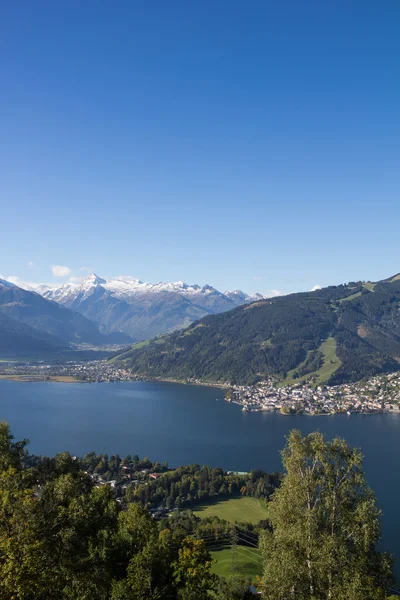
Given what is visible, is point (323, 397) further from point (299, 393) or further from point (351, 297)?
point (351, 297)

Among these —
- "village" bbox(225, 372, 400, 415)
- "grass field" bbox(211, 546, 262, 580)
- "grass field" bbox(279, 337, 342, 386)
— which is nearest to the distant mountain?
"grass field" bbox(279, 337, 342, 386)

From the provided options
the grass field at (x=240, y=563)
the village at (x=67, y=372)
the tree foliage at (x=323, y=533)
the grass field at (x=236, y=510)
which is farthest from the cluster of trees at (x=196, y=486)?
the village at (x=67, y=372)

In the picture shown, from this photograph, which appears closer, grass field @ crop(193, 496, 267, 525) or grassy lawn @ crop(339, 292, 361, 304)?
grass field @ crop(193, 496, 267, 525)

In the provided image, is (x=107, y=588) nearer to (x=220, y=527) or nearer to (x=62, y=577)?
(x=62, y=577)

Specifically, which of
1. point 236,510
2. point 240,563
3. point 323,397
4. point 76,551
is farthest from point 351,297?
point 76,551

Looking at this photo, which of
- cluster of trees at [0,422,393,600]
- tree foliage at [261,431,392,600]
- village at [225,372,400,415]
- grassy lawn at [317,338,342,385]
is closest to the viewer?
cluster of trees at [0,422,393,600]

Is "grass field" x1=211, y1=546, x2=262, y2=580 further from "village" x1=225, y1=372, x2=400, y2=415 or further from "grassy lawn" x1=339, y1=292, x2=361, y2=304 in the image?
"grassy lawn" x1=339, y1=292, x2=361, y2=304

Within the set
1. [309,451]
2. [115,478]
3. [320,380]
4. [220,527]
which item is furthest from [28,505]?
[320,380]

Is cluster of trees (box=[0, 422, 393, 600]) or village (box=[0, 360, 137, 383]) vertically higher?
cluster of trees (box=[0, 422, 393, 600])
